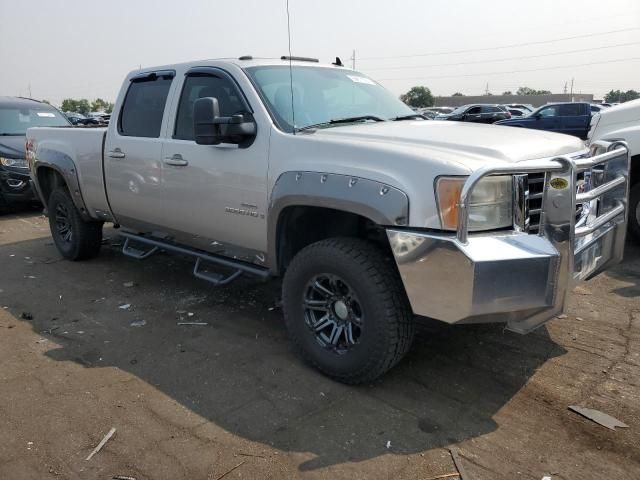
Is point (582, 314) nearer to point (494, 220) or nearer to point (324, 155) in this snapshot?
point (494, 220)

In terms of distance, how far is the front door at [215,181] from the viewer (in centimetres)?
379

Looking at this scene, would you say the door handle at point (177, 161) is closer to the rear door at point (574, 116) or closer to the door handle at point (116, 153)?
the door handle at point (116, 153)

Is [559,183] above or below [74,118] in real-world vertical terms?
above

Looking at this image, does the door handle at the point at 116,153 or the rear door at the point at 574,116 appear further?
the rear door at the point at 574,116

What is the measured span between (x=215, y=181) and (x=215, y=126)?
0.47 meters

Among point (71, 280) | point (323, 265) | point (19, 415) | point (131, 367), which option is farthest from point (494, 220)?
point (71, 280)

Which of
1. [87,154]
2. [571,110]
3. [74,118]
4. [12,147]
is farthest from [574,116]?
[74,118]

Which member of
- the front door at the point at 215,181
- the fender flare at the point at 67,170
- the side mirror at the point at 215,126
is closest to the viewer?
the side mirror at the point at 215,126

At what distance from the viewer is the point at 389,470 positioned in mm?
2619

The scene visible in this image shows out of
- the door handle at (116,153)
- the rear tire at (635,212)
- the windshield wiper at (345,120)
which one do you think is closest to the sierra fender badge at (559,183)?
the windshield wiper at (345,120)

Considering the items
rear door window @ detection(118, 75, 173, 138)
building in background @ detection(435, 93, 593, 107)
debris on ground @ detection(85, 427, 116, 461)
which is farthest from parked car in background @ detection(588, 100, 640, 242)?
building in background @ detection(435, 93, 593, 107)

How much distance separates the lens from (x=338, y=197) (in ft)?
10.3

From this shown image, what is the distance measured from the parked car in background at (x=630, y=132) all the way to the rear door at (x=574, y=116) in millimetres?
12052

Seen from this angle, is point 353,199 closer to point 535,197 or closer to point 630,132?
point 535,197
